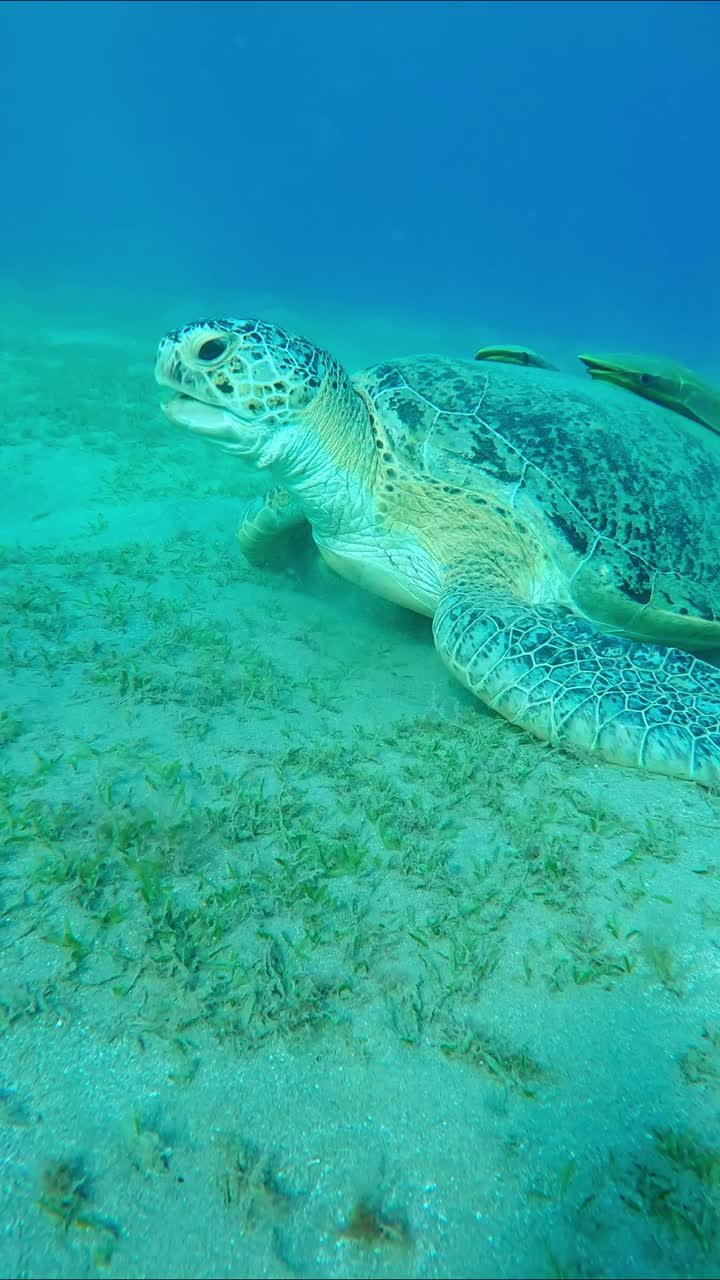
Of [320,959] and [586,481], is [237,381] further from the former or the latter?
[320,959]

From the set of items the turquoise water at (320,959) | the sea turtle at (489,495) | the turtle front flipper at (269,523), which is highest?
the sea turtle at (489,495)

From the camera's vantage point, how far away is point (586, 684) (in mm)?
2412

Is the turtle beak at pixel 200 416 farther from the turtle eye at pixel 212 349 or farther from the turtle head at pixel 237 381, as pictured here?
the turtle eye at pixel 212 349

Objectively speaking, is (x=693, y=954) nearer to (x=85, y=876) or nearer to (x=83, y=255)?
(x=85, y=876)

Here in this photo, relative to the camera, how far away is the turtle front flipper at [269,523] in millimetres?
3965

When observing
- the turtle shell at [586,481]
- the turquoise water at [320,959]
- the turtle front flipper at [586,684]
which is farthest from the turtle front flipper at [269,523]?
the turtle front flipper at [586,684]

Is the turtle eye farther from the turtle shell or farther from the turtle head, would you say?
the turtle shell

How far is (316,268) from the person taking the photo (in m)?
43.0

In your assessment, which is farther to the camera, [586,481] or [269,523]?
[269,523]

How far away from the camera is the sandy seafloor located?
1099 mm

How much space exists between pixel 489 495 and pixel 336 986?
95.8 inches

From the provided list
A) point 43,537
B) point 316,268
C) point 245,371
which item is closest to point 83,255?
point 316,268

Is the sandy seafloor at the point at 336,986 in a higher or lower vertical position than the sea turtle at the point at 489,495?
lower

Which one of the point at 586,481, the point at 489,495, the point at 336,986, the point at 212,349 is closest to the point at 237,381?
the point at 212,349
